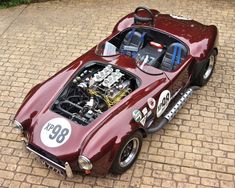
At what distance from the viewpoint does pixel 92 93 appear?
588 centimetres

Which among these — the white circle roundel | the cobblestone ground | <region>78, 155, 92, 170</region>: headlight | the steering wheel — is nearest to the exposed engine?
the white circle roundel

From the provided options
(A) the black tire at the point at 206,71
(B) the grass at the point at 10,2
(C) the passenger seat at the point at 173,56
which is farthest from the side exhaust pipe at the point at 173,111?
(B) the grass at the point at 10,2

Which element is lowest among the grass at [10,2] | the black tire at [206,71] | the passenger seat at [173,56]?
the grass at [10,2]

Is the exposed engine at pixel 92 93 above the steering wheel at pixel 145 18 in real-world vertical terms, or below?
below

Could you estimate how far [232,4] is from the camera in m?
10.2

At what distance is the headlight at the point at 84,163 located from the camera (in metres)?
5.13

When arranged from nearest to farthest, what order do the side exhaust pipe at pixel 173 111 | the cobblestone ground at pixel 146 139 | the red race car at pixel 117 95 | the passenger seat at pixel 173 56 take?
the red race car at pixel 117 95
the cobblestone ground at pixel 146 139
the side exhaust pipe at pixel 173 111
the passenger seat at pixel 173 56

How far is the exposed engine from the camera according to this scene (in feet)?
18.6

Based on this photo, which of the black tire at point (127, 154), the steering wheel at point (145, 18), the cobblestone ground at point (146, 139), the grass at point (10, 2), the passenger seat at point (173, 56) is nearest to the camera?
the black tire at point (127, 154)

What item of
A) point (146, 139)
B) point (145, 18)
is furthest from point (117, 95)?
point (145, 18)

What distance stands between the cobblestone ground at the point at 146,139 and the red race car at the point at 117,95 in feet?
1.15

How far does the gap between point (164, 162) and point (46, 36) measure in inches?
182

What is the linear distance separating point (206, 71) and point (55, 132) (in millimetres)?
3445

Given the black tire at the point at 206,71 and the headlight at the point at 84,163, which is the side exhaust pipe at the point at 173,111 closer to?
the black tire at the point at 206,71
